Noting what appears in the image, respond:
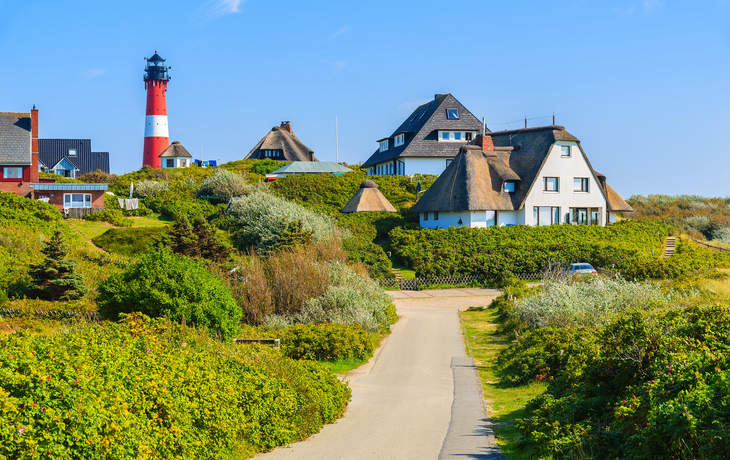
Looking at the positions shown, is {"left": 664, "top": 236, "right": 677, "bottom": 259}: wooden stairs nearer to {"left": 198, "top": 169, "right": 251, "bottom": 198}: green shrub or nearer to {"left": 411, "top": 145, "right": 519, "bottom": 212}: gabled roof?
{"left": 411, "top": 145, "right": 519, "bottom": 212}: gabled roof

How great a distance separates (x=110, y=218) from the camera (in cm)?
4131

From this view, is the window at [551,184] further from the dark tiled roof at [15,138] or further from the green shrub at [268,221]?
the dark tiled roof at [15,138]

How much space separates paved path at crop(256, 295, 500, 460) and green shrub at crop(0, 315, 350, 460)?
25.2 inches

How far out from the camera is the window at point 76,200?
44.6 metres

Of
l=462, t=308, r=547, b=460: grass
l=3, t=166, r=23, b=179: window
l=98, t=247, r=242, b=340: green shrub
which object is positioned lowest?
l=462, t=308, r=547, b=460: grass

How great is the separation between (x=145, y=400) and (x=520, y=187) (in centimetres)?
3993

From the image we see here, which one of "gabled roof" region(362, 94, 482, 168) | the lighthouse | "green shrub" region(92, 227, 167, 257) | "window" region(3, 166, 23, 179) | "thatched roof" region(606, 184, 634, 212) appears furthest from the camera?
the lighthouse

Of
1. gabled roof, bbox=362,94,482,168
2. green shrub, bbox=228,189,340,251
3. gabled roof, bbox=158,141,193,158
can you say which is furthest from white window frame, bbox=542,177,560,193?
gabled roof, bbox=158,141,193,158

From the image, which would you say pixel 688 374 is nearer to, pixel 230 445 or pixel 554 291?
pixel 230 445

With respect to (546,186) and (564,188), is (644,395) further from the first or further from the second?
(564,188)

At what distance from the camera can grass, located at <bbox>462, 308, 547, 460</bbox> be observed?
1048 cm

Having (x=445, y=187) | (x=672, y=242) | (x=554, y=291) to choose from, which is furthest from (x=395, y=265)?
(x=672, y=242)

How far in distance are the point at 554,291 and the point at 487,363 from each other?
408 centimetres

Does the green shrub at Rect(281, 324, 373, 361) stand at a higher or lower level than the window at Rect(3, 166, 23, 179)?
lower
